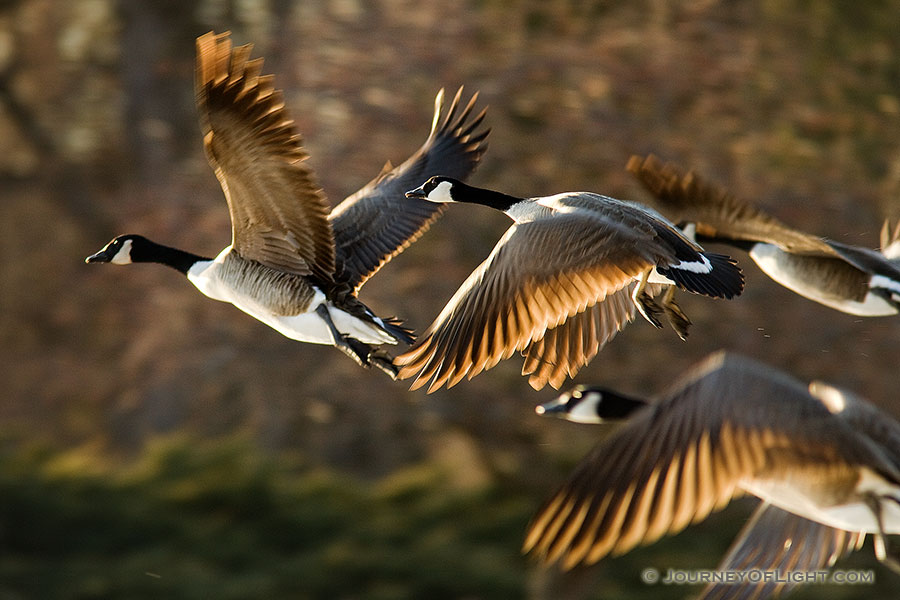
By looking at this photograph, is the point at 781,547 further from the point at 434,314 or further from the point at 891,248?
the point at 434,314

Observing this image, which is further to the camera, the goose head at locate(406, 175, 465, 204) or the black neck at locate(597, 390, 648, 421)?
the black neck at locate(597, 390, 648, 421)

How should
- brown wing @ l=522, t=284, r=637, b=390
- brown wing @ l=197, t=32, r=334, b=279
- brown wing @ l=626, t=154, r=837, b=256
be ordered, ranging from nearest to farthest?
brown wing @ l=197, t=32, r=334, b=279
brown wing @ l=522, t=284, r=637, b=390
brown wing @ l=626, t=154, r=837, b=256

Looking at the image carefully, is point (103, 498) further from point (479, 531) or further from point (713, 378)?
point (713, 378)

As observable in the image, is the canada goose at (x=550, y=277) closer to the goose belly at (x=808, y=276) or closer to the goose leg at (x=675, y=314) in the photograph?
the goose leg at (x=675, y=314)

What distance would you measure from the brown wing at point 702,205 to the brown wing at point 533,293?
45.6 inches

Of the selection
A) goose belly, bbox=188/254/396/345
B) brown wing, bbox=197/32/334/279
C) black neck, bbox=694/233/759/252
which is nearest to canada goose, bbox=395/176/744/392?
goose belly, bbox=188/254/396/345

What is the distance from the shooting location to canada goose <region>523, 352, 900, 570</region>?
8.48ft

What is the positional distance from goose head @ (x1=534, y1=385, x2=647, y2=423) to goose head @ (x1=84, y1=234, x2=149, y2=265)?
1624 millimetres

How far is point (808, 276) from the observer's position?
16.7 feet

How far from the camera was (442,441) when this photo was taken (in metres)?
9.00

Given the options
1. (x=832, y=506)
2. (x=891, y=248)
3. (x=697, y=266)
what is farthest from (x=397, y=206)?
(x=891, y=248)

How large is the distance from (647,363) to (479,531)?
169 cm

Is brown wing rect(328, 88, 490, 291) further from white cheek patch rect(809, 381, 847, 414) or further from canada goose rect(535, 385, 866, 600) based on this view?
white cheek patch rect(809, 381, 847, 414)

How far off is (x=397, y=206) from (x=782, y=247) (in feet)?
5.63
